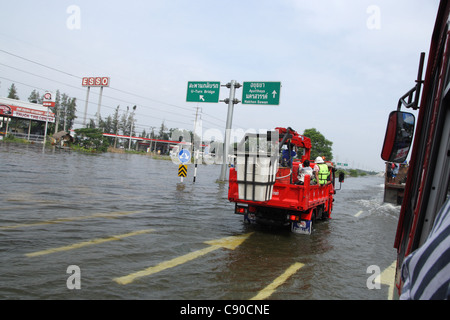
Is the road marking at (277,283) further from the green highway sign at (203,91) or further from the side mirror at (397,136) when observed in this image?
the green highway sign at (203,91)

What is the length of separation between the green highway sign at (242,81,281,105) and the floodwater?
1035 centimetres

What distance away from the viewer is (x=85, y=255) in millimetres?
5332

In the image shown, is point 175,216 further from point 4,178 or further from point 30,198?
point 4,178

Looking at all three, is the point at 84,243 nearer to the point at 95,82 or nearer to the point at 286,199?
the point at 286,199

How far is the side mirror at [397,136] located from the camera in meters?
2.60

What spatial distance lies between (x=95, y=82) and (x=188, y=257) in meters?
68.4

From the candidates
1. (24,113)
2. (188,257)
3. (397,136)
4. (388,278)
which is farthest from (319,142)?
(397,136)

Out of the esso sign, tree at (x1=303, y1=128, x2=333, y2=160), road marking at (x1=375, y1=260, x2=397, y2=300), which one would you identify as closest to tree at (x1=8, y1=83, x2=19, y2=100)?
the esso sign

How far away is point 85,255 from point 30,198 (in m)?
5.31

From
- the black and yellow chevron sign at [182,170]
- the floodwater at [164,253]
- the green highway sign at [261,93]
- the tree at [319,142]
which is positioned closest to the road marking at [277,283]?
the floodwater at [164,253]

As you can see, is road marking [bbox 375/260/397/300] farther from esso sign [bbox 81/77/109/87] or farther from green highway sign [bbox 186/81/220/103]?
esso sign [bbox 81/77/109/87]

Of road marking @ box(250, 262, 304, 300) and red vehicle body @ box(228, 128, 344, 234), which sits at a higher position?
red vehicle body @ box(228, 128, 344, 234)

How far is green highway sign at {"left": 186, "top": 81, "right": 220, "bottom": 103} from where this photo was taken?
21062 millimetres
